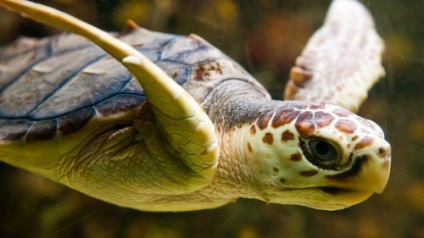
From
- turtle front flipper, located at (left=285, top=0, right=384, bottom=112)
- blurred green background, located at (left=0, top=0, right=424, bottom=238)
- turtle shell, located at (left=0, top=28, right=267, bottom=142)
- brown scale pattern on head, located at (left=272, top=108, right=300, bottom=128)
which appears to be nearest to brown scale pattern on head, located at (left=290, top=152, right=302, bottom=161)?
brown scale pattern on head, located at (left=272, top=108, right=300, bottom=128)

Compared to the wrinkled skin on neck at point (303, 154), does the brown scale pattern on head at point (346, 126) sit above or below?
above

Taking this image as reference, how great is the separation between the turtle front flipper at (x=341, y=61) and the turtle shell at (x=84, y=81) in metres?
0.43

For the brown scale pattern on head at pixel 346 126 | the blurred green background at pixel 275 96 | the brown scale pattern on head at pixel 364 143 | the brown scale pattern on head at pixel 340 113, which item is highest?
the brown scale pattern on head at pixel 340 113

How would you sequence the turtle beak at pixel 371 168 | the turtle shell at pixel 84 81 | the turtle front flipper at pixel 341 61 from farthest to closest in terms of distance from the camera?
the turtle front flipper at pixel 341 61, the turtle shell at pixel 84 81, the turtle beak at pixel 371 168

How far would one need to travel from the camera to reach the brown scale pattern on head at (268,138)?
125 centimetres

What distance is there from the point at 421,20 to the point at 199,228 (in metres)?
2.02

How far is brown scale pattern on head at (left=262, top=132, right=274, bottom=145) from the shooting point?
1.25 m

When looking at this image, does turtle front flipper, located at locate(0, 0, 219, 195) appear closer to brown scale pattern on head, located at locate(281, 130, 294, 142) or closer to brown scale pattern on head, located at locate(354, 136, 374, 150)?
brown scale pattern on head, located at locate(281, 130, 294, 142)

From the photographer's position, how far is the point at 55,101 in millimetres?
1553

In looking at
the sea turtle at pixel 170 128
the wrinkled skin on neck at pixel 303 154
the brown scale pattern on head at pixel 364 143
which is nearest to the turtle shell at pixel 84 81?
the sea turtle at pixel 170 128

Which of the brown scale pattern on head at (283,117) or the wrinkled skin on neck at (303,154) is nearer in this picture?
the wrinkled skin on neck at (303,154)

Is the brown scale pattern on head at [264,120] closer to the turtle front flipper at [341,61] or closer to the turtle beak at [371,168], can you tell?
the turtle beak at [371,168]

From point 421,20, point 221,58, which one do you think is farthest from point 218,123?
point 421,20

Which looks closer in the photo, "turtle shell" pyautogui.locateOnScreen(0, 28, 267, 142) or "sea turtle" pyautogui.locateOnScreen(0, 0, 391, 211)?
"sea turtle" pyautogui.locateOnScreen(0, 0, 391, 211)
